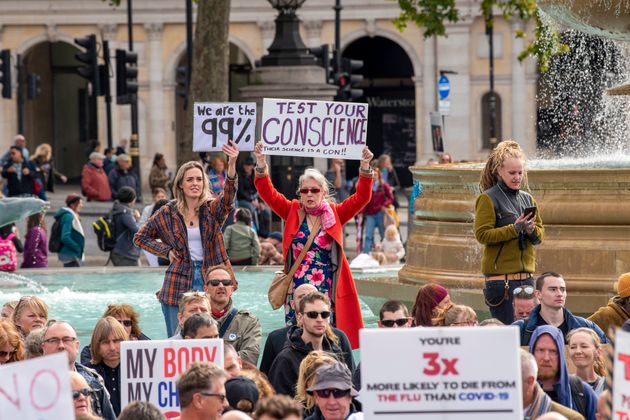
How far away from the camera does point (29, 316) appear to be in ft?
35.4

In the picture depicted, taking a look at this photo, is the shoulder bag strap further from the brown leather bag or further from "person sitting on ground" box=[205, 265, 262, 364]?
"person sitting on ground" box=[205, 265, 262, 364]

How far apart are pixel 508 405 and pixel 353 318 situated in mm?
4542

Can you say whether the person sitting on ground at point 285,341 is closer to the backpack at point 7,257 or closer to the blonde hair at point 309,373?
the blonde hair at point 309,373

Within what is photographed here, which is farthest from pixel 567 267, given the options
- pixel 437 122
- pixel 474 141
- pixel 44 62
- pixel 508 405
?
pixel 44 62

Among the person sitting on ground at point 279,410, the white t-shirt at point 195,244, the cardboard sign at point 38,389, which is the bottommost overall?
the person sitting on ground at point 279,410

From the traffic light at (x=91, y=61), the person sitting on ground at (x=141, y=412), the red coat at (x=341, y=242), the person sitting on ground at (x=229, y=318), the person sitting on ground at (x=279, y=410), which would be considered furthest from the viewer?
the traffic light at (x=91, y=61)

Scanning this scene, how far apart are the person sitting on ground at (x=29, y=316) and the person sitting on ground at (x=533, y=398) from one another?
152 inches

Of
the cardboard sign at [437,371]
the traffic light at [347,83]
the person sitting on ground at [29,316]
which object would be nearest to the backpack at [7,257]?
the person sitting on ground at [29,316]

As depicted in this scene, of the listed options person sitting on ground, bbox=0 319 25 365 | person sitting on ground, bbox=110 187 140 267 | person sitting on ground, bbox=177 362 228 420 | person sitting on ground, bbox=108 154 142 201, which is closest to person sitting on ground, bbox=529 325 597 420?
person sitting on ground, bbox=177 362 228 420

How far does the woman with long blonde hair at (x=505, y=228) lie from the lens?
1113 centimetres

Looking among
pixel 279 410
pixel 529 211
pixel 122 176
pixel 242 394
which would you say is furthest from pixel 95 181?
pixel 279 410

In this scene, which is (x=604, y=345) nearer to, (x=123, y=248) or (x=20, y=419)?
(x=20, y=419)

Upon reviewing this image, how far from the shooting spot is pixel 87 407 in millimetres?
8039

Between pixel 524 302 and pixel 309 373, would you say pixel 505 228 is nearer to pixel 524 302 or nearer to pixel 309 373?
pixel 524 302
